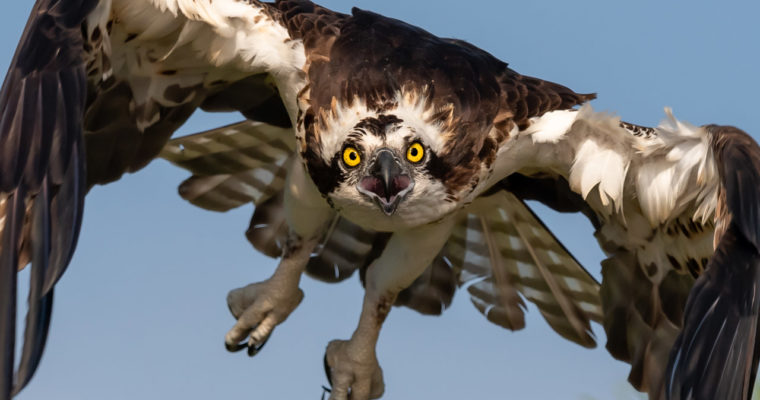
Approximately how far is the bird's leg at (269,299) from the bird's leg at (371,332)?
1.07ft

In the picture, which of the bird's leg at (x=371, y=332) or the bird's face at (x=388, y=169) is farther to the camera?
the bird's leg at (x=371, y=332)

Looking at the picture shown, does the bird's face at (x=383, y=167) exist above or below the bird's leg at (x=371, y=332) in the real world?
above

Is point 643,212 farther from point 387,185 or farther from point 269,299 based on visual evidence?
point 269,299

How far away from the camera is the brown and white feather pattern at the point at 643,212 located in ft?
25.7

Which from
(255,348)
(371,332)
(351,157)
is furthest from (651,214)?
(255,348)

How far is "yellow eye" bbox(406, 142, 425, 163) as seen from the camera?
7.62 metres

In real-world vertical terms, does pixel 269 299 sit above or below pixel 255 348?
above

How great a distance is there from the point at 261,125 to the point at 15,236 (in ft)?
9.57

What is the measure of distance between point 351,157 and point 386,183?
0.24 metres

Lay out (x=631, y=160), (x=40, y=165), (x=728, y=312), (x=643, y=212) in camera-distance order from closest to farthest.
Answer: (x=40, y=165)
(x=728, y=312)
(x=631, y=160)
(x=643, y=212)

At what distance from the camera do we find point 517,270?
9406mm

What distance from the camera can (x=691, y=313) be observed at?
704 cm

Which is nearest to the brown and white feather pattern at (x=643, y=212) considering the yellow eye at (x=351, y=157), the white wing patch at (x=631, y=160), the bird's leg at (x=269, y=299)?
the white wing patch at (x=631, y=160)

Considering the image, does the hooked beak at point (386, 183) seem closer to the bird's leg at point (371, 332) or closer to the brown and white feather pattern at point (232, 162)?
the bird's leg at point (371, 332)
